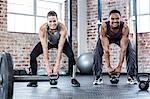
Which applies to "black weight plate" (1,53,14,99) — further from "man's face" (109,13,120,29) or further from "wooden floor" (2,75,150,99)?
"man's face" (109,13,120,29)

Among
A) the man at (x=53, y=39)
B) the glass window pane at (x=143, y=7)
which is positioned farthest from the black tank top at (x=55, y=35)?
the glass window pane at (x=143, y=7)

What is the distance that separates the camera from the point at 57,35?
326 centimetres

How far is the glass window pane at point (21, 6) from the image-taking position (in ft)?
20.2

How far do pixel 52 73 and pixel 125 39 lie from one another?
0.88 m

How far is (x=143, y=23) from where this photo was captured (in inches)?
253

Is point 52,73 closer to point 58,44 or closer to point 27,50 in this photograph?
point 58,44

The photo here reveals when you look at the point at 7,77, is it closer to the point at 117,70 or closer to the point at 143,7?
the point at 117,70

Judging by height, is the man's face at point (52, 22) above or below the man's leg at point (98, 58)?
above

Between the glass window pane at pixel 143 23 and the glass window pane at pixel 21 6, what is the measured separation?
6.95ft

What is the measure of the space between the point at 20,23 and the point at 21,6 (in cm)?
34

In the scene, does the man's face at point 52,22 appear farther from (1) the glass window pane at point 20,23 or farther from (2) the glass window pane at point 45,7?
(2) the glass window pane at point 45,7

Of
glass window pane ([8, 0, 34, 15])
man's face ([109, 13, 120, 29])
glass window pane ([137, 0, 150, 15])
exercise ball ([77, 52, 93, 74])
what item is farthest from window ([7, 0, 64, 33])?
man's face ([109, 13, 120, 29])

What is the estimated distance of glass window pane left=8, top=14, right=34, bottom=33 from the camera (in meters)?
6.12

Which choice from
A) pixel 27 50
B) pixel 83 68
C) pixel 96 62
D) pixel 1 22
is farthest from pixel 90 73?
pixel 96 62
